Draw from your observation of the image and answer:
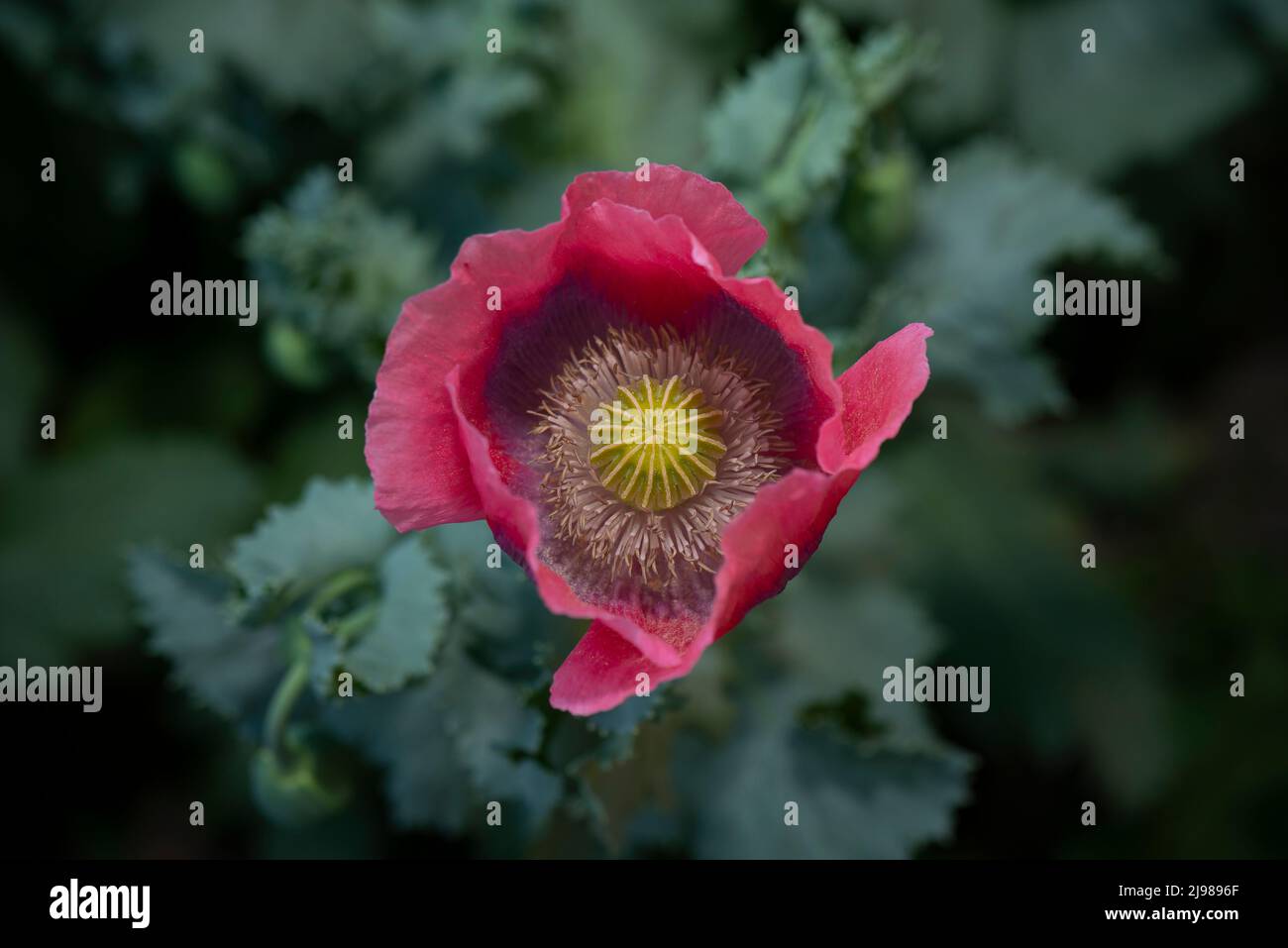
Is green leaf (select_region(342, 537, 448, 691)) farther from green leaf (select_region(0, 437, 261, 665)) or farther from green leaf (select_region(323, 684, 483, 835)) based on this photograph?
green leaf (select_region(0, 437, 261, 665))

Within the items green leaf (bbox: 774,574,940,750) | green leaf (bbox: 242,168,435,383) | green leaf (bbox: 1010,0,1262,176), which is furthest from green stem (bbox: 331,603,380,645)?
green leaf (bbox: 1010,0,1262,176)

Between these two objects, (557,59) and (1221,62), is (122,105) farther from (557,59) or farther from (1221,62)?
(1221,62)

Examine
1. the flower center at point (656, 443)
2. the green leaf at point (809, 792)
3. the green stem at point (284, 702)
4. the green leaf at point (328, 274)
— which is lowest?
the green leaf at point (809, 792)

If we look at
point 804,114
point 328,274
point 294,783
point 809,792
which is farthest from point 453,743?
point 804,114

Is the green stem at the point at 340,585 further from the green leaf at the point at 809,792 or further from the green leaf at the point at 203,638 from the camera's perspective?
the green leaf at the point at 809,792

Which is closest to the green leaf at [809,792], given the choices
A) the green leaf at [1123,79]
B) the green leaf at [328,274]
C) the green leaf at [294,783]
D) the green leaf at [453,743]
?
the green leaf at [453,743]

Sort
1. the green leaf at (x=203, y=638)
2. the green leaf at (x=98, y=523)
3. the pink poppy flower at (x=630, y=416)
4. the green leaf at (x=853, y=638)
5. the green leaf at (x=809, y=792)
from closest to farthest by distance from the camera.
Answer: the pink poppy flower at (x=630, y=416), the green leaf at (x=203, y=638), the green leaf at (x=809, y=792), the green leaf at (x=853, y=638), the green leaf at (x=98, y=523)
